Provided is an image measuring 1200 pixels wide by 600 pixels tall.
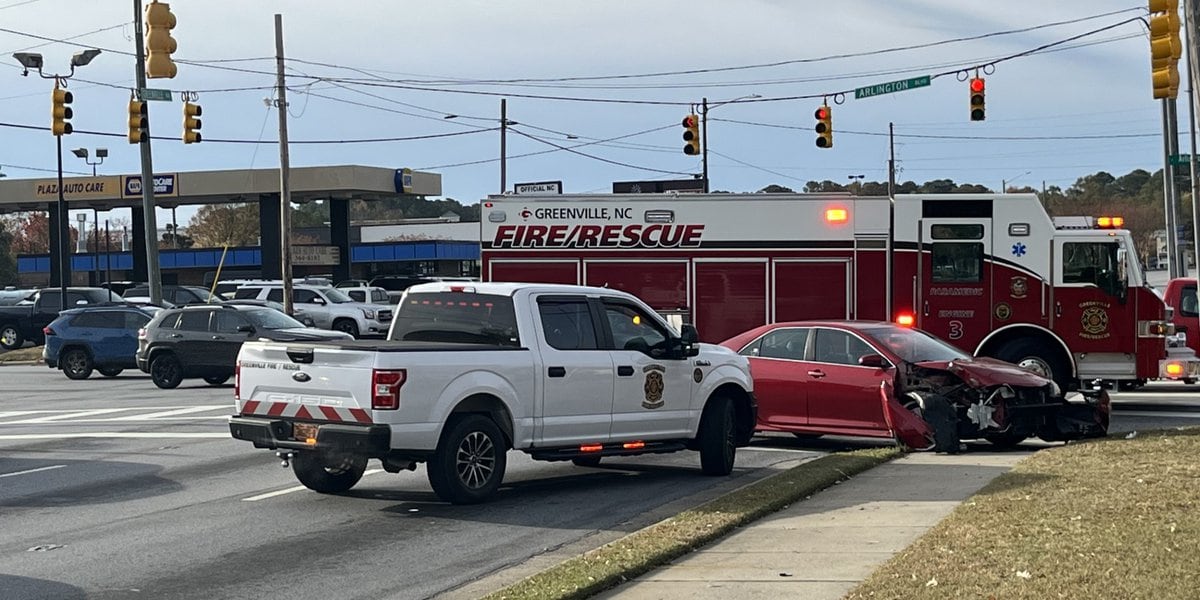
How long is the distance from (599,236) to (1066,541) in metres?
13.9

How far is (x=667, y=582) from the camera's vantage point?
27.6 ft

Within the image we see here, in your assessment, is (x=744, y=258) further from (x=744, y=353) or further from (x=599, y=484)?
(x=599, y=484)

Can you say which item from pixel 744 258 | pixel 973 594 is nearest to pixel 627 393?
pixel 973 594

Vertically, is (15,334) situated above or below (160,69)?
below

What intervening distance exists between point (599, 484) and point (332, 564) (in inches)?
173

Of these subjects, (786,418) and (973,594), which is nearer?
(973,594)

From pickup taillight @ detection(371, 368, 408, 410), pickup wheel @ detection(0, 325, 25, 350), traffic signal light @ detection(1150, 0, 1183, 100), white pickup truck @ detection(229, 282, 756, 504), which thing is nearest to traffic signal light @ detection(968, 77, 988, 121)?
traffic signal light @ detection(1150, 0, 1183, 100)

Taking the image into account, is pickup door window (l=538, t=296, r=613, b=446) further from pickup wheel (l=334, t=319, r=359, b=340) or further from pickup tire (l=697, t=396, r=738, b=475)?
pickup wheel (l=334, t=319, r=359, b=340)

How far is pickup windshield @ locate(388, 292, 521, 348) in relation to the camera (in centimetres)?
1236

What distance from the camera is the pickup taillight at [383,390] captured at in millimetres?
11062

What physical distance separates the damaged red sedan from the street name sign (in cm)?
1411

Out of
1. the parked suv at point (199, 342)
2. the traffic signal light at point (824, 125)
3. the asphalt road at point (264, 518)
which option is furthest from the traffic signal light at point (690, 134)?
the asphalt road at point (264, 518)

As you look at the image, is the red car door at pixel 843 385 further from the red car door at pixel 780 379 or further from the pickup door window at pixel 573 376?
the pickup door window at pixel 573 376

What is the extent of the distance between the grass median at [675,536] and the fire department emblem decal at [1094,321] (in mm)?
7413
